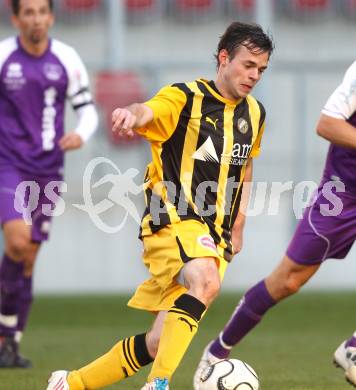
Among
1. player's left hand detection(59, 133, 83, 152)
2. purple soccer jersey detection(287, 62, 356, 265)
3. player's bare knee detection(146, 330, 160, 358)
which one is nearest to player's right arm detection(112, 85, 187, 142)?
player's bare knee detection(146, 330, 160, 358)

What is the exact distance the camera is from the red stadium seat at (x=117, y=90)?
1402 cm

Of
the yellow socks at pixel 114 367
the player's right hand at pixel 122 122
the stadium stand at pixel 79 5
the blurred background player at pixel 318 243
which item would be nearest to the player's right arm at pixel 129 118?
the player's right hand at pixel 122 122

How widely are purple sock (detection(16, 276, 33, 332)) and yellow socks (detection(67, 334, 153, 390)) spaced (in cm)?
234

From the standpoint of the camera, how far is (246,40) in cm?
654

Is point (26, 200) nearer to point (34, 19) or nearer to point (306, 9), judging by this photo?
point (34, 19)

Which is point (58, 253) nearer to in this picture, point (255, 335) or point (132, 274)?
point (132, 274)

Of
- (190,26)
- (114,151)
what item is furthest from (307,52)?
(114,151)

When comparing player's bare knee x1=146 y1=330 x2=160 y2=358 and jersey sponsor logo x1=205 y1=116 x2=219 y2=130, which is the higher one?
jersey sponsor logo x1=205 y1=116 x2=219 y2=130

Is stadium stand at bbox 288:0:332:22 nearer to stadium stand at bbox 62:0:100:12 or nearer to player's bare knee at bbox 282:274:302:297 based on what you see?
stadium stand at bbox 62:0:100:12

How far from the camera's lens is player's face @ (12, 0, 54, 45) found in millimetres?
8625

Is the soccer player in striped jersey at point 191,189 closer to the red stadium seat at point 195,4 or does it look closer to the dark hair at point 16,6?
the dark hair at point 16,6

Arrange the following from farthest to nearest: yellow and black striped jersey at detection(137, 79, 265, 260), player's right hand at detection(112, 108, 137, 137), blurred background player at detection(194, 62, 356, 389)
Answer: blurred background player at detection(194, 62, 356, 389), yellow and black striped jersey at detection(137, 79, 265, 260), player's right hand at detection(112, 108, 137, 137)

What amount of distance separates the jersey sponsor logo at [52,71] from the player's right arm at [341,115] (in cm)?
236

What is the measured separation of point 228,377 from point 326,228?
4.94 ft
